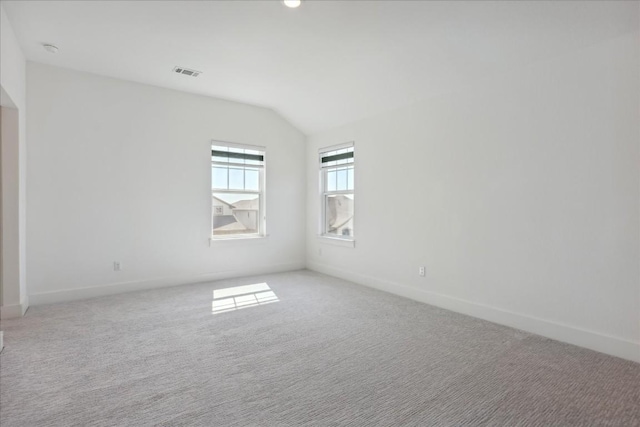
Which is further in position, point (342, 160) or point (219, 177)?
point (342, 160)

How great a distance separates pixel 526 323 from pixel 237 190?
423 centimetres

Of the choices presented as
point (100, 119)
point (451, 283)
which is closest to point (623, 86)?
point (451, 283)

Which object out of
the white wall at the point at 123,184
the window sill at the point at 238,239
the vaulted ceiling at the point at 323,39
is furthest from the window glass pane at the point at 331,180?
the vaulted ceiling at the point at 323,39

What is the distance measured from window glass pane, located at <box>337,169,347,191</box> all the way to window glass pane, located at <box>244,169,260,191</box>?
4.47 ft

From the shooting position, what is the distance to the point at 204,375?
2.36m

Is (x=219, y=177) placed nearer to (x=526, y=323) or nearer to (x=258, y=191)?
(x=258, y=191)

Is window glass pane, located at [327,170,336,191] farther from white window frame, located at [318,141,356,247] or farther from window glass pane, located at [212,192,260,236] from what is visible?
window glass pane, located at [212,192,260,236]

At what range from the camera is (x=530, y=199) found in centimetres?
313

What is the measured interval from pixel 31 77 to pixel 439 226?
4963 mm

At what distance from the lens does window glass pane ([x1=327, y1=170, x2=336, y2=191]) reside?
18.5 ft

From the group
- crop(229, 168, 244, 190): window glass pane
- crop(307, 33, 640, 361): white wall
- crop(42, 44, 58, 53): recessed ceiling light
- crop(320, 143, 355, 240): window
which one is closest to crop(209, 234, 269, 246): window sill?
crop(229, 168, 244, 190): window glass pane

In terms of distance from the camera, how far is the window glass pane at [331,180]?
5.64m

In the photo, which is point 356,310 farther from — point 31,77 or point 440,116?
point 31,77

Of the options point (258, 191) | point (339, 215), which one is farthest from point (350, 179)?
point (258, 191)
